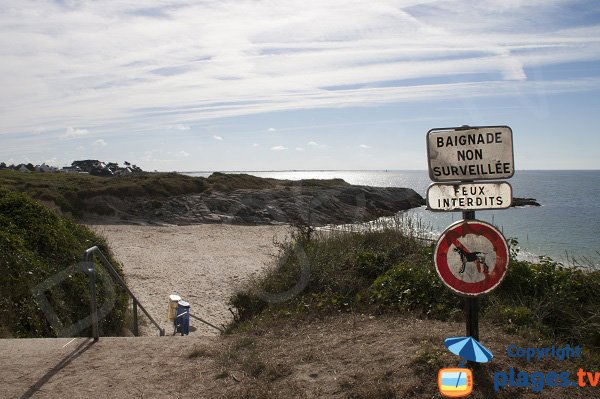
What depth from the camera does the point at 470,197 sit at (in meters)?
4.01

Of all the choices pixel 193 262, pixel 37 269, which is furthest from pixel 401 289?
pixel 193 262

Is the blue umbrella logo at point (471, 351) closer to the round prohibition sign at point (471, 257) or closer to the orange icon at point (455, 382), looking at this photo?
the orange icon at point (455, 382)

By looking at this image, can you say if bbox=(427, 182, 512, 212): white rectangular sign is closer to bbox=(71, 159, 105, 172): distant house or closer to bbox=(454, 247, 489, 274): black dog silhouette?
bbox=(454, 247, 489, 274): black dog silhouette

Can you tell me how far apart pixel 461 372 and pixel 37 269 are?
679 centimetres

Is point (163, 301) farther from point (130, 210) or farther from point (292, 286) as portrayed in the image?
point (130, 210)

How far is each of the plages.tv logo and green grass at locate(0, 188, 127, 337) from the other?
5.65 meters

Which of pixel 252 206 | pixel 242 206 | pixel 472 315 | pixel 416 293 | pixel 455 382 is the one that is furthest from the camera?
pixel 252 206

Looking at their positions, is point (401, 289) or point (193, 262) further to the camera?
point (193, 262)

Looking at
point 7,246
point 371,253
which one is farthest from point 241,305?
point 7,246

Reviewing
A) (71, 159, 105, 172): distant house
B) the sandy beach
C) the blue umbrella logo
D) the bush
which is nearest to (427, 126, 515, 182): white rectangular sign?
the blue umbrella logo

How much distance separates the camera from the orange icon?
3.69m

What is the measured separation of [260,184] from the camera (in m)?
58.8

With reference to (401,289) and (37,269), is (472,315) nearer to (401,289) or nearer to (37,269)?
(401,289)

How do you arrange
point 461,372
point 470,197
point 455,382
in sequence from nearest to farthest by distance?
1. point 455,382
2. point 461,372
3. point 470,197
